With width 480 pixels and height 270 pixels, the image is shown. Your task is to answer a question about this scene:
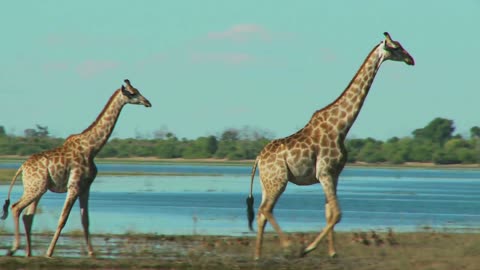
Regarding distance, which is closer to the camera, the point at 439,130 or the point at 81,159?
the point at 81,159

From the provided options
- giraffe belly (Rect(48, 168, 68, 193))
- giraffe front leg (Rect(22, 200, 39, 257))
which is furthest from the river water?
giraffe belly (Rect(48, 168, 68, 193))

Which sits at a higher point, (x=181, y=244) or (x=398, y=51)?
(x=398, y=51)

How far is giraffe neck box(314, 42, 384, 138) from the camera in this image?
18812mm

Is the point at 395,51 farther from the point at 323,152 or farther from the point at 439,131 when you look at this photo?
the point at 439,131

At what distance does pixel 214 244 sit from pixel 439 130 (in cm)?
12681

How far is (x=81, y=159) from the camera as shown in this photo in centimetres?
1873

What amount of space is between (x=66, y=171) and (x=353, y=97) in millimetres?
4818

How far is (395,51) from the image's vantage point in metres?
18.8

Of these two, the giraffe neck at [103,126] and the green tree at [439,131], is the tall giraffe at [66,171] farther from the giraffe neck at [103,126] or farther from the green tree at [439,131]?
the green tree at [439,131]

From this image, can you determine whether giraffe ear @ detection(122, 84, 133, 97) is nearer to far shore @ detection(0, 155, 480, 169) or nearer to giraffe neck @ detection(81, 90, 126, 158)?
giraffe neck @ detection(81, 90, 126, 158)

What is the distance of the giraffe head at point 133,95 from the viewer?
19.1 metres

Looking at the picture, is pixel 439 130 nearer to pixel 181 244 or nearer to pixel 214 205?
pixel 214 205

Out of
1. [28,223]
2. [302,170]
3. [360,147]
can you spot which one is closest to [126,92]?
[28,223]

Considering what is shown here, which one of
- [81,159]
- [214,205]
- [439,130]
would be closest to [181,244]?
[81,159]
